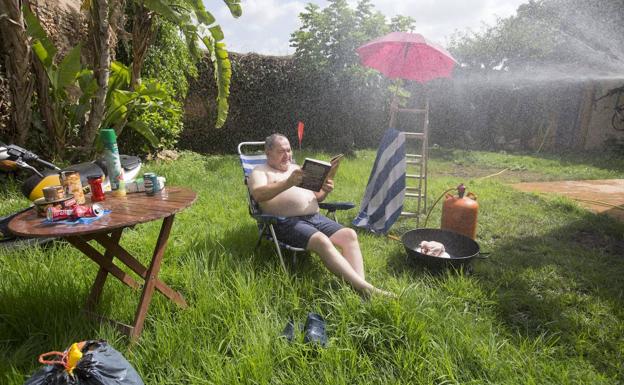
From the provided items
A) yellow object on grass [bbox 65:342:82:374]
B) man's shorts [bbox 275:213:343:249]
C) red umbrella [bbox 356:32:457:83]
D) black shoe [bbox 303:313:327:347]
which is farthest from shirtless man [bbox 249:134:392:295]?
red umbrella [bbox 356:32:457:83]

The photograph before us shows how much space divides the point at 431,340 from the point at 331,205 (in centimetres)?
170

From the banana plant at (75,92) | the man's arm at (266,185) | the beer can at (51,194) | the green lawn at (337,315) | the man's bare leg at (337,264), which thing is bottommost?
the green lawn at (337,315)

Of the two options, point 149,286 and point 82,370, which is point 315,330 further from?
point 82,370

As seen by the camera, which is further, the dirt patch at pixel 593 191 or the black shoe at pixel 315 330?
the dirt patch at pixel 593 191

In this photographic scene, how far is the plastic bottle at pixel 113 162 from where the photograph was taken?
90.3 inches

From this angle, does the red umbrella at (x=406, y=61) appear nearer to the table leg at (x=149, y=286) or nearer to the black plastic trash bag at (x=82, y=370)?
the table leg at (x=149, y=286)

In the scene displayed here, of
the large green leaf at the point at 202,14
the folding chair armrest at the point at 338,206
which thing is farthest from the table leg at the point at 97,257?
the large green leaf at the point at 202,14

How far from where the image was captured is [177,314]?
2311 mm

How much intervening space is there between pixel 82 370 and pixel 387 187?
3442mm

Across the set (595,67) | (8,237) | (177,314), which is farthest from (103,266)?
(595,67)

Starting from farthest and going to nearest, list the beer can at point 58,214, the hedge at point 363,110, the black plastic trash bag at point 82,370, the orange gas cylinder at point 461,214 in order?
the hedge at point 363,110 < the orange gas cylinder at point 461,214 < the beer can at point 58,214 < the black plastic trash bag at point 82,370

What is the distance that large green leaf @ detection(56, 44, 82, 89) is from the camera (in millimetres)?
4410

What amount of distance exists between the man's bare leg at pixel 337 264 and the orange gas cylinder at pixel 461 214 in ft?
5.28

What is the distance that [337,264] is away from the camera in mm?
2619
